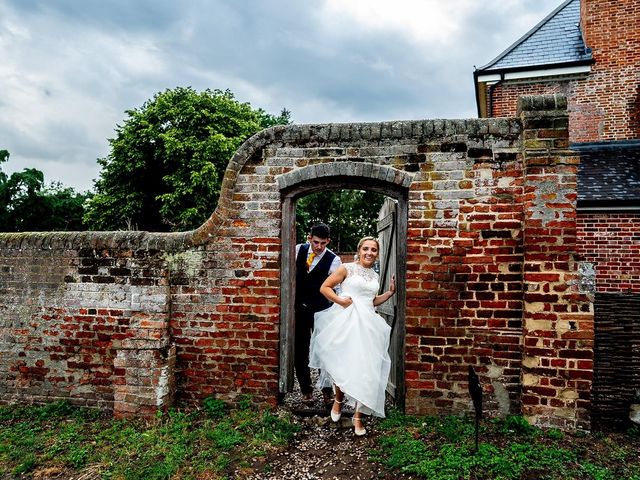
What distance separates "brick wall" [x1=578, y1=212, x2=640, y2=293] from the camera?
900cm

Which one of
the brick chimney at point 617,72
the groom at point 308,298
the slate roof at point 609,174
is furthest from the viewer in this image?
the brick chimney at point 617,72

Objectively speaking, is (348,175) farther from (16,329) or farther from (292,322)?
(16,329)

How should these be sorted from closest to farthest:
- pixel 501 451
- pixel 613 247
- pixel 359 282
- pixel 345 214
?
pixel 501 451 → pixel 359 282 → pixel 613 247 → pixel 345 214

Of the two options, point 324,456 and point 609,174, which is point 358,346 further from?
point 609,174

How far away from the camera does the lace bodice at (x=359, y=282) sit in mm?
4238

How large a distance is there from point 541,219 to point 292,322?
278 centimetres

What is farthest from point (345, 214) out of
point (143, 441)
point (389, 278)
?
point (143, 441)

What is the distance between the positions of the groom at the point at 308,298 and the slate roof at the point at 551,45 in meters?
10.4

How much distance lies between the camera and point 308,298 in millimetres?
4949

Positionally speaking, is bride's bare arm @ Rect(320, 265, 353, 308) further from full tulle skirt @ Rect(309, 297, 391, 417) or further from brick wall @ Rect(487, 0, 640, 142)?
brick wall @ Rect(487, 0, 640, 142)

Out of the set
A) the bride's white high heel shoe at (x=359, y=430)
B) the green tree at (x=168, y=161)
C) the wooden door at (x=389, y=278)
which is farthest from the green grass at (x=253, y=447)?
the green tree at (x=168, y=161)

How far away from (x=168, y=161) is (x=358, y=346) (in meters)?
17.1

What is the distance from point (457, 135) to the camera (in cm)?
436

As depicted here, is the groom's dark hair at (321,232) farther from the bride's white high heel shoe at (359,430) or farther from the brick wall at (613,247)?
the brick wall at (613,247)
